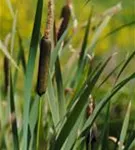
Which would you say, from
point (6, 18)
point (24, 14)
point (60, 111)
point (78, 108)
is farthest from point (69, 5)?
point (24, 14)

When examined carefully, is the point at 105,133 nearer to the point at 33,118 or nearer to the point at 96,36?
the point at 33,118

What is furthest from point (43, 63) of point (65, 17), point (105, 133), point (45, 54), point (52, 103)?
point (65, 17)

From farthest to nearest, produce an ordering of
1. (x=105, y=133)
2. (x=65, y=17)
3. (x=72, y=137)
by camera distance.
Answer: (x=65, y=17)
(x=105, y=133)
(x=72, y=137)

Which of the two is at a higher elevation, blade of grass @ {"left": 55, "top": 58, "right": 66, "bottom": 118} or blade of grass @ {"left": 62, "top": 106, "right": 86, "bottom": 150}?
blade of grass @ {"left": 55, "top": 58, "right": 66, "bottom": 118}

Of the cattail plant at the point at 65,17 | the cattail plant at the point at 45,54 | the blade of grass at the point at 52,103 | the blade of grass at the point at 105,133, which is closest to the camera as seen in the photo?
the cattail plant at the point at 45,54

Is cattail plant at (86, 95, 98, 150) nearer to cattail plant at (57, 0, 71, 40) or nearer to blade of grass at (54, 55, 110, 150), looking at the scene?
blade of grass at (54, 55, 110, 150)

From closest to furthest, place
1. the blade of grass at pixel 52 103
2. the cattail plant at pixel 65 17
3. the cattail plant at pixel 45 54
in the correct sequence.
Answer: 1. the cattail plant at pixel 45 54
2. the blade of grass at pixel 52 103
3. the cattail plant at pixel 65 17

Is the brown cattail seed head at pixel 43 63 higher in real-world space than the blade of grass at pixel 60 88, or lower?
higher

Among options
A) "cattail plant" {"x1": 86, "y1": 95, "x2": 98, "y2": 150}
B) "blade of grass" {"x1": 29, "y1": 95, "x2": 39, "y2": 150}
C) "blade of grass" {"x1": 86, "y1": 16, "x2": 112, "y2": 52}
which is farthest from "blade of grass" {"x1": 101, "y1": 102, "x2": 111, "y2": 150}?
"blade of grass" {"x1": 86, "y1": 16, "x2": 112, "y2": 52}

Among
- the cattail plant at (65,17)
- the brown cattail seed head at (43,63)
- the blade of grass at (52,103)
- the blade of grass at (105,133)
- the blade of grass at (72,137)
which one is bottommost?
the blade of grass at (105,133)

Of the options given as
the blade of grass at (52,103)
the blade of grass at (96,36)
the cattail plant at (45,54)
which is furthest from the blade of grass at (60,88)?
the blade of grass at (96,36)

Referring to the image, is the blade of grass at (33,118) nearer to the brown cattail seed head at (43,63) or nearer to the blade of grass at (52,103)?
the blade of grass at (52,103)
